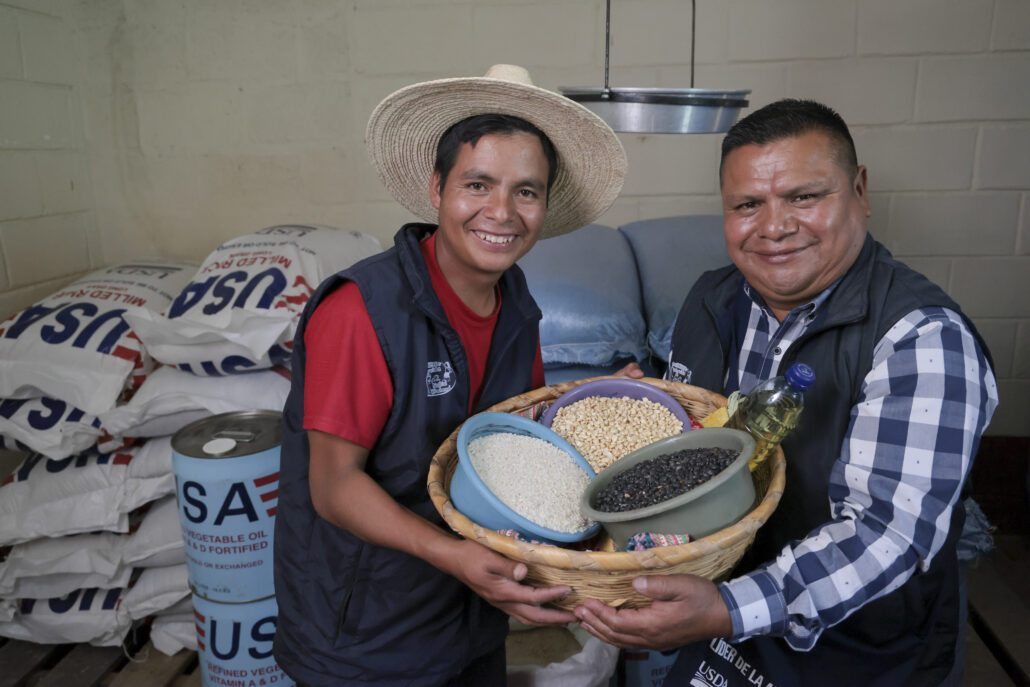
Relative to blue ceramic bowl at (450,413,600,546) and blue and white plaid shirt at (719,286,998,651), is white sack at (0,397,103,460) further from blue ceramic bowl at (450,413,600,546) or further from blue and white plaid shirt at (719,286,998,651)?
blue and white plaid shirt at (719,286,998,651)

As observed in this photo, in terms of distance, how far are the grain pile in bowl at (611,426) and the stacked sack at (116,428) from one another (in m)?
1.04

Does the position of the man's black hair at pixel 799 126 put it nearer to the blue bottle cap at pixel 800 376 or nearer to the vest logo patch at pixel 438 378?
the blue bottle cap at pixel 800 376

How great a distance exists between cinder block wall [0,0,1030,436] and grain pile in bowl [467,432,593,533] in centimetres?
179

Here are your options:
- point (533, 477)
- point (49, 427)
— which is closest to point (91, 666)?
point (49, 427)

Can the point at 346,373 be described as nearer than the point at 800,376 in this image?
No

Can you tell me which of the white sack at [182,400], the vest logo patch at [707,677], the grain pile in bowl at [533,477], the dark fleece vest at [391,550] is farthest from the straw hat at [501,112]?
the vest logo patch at [707,677]

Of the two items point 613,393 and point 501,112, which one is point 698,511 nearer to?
point 613,393

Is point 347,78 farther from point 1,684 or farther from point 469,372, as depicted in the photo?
point 1,684

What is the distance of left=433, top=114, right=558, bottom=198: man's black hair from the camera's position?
4.25ft

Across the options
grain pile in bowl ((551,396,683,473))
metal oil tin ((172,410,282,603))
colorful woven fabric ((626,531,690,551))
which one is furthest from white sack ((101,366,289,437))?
colorful woven fabric ((626,531,690,551))

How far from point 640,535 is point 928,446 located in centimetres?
44

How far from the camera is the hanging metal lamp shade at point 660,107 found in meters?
1.33

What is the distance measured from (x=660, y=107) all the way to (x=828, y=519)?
2.56ft

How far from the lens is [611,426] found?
1320mm
